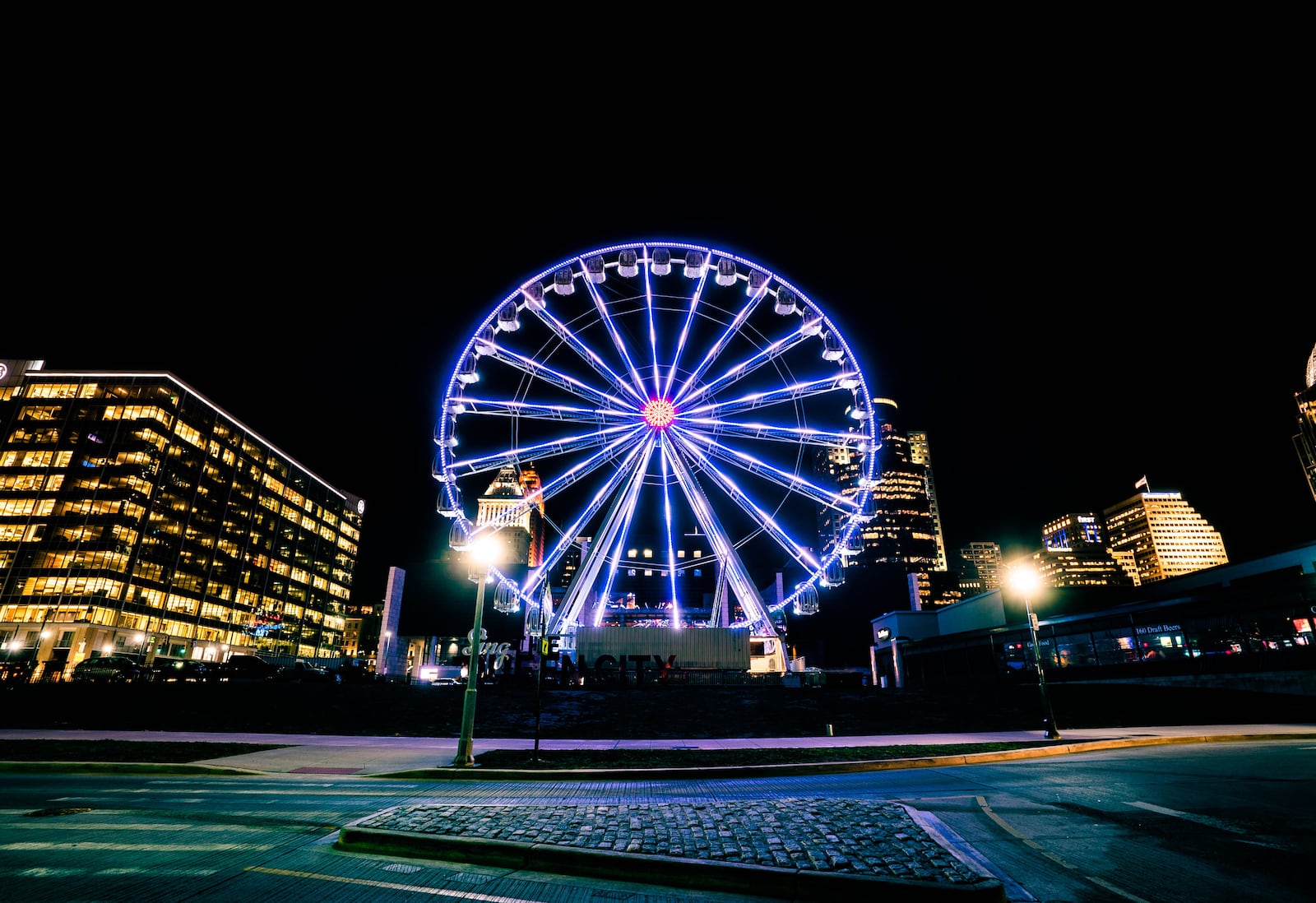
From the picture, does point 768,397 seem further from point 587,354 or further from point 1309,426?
point 1309,426

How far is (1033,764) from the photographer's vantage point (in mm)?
13828

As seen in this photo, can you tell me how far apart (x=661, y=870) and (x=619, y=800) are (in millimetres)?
4649

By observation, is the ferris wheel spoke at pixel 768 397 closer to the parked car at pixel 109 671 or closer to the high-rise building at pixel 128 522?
the parked car at pixel 109 671

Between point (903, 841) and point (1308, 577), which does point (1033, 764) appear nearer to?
point (903, 841)

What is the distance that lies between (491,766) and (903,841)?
9945 mm

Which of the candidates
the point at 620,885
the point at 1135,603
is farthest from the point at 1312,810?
the point at 1135,603

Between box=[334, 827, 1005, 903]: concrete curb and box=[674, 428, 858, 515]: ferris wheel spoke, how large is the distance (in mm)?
28154

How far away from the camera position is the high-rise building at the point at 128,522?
7738cm

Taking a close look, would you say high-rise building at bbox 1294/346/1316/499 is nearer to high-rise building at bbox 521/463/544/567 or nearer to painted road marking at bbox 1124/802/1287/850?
high-rise building at bbox 521/463/544/567

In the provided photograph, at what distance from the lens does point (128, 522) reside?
8425cm

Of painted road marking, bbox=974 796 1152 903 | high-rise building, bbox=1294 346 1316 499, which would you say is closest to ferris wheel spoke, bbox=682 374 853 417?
painted road marking, bbox=974 796 1152 903

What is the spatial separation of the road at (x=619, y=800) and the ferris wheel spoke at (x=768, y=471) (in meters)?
21.6

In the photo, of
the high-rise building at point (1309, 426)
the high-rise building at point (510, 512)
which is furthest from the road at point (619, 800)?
the high-rise building at point (1309, 426)

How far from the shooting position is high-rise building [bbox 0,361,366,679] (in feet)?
254
